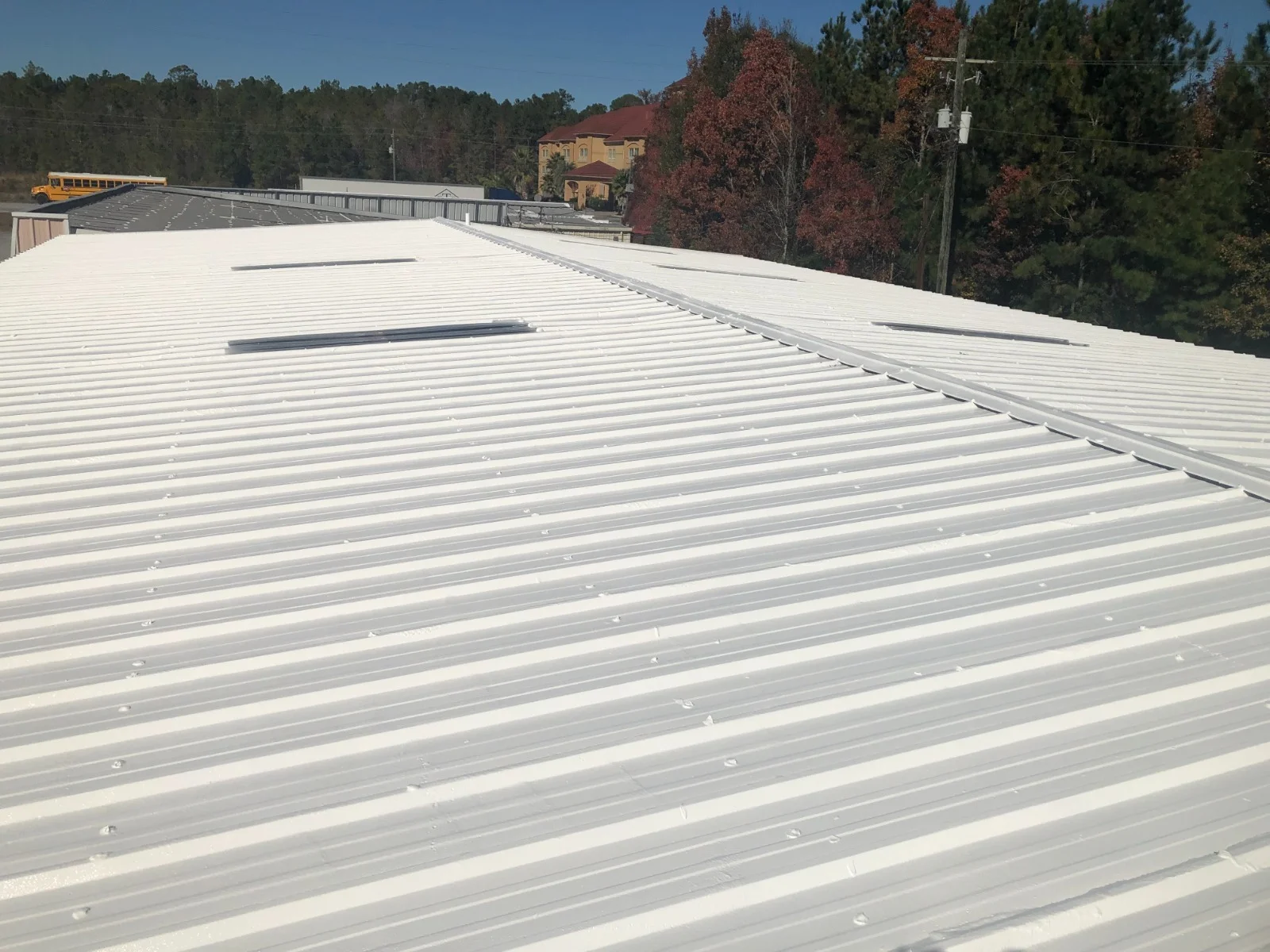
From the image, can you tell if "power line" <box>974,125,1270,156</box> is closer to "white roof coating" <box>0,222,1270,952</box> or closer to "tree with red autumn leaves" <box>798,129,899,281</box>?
"tree with red autumn leaves" <box>798,129,899,281</box>

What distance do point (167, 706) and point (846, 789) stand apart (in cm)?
188

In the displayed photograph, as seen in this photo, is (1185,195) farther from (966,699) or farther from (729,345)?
(966,699)

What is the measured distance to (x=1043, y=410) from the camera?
5.44m

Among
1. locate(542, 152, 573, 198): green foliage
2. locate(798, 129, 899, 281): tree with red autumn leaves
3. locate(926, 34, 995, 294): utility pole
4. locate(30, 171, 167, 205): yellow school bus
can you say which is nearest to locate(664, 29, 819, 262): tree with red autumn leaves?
locate(798, 129, 899, 281): tree with red autumn leaves

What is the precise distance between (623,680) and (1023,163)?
98.0 ft

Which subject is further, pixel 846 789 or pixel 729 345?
pixel 729 345

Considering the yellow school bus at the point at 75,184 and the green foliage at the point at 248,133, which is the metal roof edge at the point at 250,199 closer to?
the yellow school bus at the point at 75,184

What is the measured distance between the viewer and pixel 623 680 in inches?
121

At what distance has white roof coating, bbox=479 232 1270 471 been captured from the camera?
615 centimetres

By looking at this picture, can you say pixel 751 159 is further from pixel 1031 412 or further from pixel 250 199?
pixel 1031 412

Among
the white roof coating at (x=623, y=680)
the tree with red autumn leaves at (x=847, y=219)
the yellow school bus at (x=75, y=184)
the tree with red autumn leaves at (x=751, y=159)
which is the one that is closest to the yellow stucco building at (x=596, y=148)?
the yellow school bus at (x=75, y=184)

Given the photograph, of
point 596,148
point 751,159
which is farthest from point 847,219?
point 596,148

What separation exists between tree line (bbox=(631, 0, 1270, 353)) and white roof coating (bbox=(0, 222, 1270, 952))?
2363 cm

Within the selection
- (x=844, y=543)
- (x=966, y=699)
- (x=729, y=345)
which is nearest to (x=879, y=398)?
(x=729, y=345)
